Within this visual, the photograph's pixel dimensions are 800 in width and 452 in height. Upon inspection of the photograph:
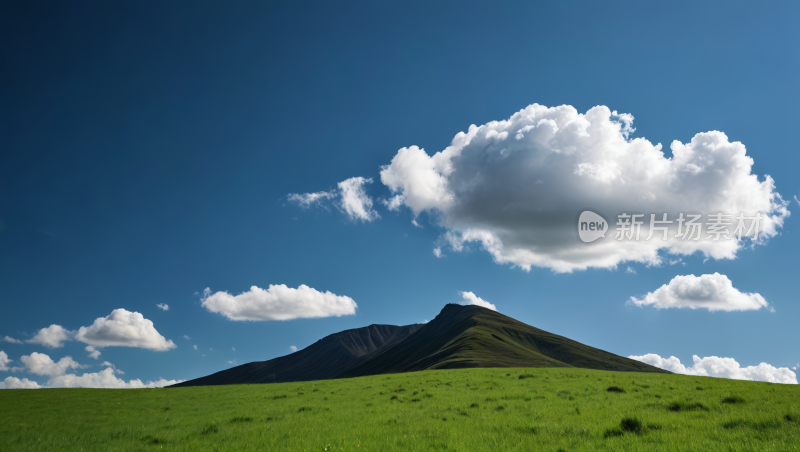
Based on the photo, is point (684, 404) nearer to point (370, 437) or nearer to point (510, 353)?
point (370, 437)

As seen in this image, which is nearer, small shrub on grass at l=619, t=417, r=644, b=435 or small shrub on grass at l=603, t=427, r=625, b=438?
small shrub on grass at l=603, t=427, r=625, b=438

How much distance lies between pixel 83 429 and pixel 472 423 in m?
22.2

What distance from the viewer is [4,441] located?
19.1 meters

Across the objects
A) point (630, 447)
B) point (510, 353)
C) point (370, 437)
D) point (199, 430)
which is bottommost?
point (510, 353)

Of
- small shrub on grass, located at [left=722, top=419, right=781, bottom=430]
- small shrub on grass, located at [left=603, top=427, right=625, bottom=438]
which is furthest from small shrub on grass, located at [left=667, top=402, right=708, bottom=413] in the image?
small shrub on grass, located at [left=603, top=427, right=625, bottom=438]

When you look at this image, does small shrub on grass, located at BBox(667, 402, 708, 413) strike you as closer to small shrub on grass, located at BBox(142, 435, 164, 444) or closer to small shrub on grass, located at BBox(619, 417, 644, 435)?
small shrub on grass, located at BBox(619, 417, 644, 435)

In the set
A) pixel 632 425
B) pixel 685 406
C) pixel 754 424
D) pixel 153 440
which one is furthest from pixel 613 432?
pixel 153 440

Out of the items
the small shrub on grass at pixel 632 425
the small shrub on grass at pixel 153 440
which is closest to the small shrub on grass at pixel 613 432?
the small shrub on grass at pixel 632 425

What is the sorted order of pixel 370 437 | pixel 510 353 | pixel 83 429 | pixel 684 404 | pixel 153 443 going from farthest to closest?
1. pixel 510 353
2. pixel 83 429
3. pixel 684 404
4. pixel 153 443
5. pixel 370 437

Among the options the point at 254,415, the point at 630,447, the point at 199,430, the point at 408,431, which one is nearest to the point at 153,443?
the point at 199,430

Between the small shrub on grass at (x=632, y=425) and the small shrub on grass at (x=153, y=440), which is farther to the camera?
the small shrub on grass at (x=153, y=440)

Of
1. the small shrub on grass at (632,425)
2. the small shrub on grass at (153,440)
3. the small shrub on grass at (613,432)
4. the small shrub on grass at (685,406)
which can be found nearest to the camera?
the small shrub on grass at (613,432)

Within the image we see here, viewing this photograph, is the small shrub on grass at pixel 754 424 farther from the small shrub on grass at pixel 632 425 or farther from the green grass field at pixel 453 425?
the small shrub on grass at pixel 632 425

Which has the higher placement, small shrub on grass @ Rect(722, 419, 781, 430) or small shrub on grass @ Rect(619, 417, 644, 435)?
small shrub on grass @ Rect(722, 419, 781, 430)
